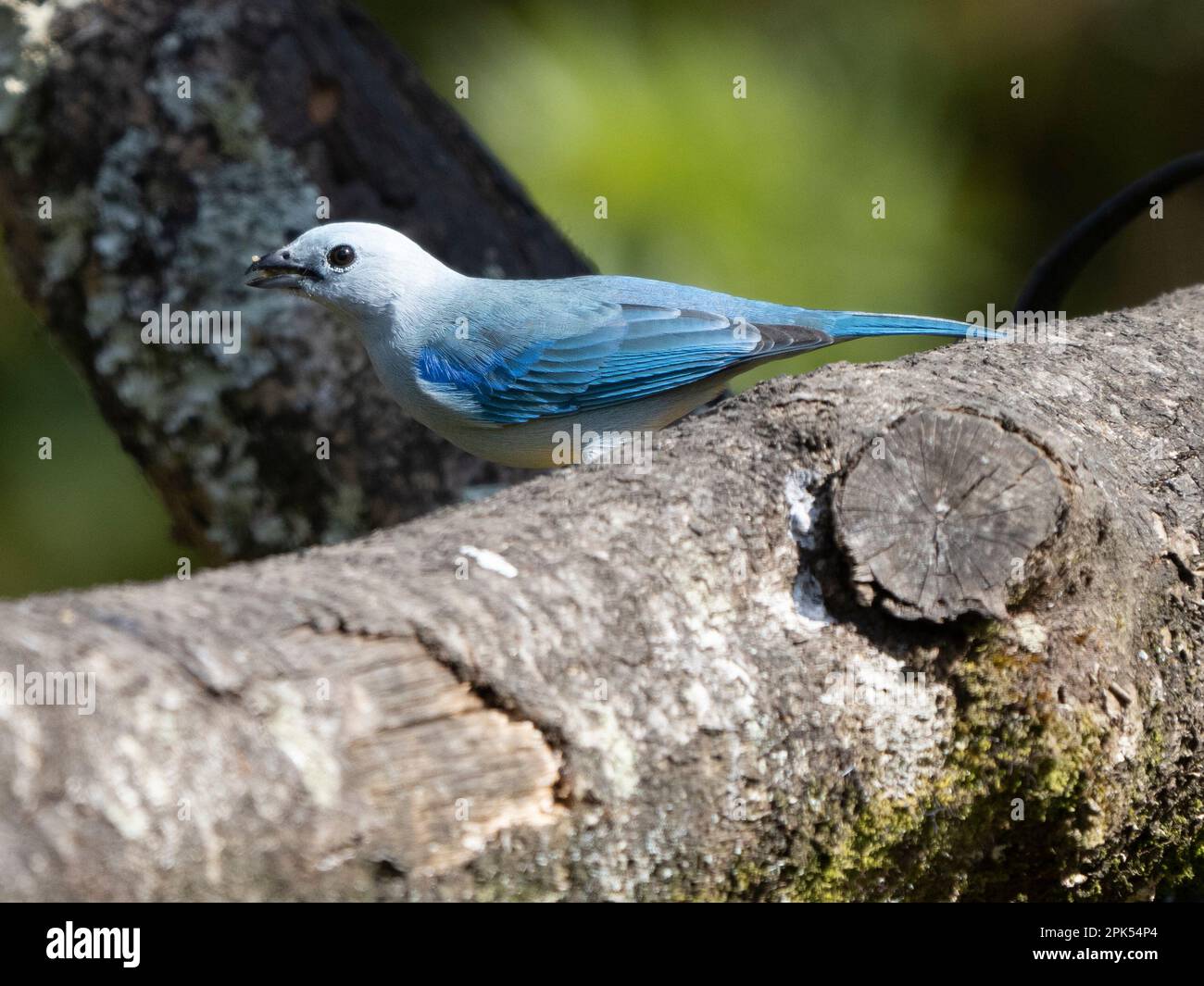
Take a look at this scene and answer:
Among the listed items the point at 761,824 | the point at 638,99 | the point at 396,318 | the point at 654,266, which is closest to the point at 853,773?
the point at 761,824

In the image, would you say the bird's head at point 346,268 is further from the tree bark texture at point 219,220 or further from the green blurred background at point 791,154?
the green blurred background at point 791,154

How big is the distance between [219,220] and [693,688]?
280cm

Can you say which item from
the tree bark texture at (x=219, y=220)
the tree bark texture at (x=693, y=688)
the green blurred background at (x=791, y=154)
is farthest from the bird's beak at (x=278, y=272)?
the green blurred background at (x=791, y=154)

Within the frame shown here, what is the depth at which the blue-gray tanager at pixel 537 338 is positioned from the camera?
129 inches

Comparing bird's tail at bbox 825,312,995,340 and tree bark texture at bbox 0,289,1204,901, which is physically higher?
bird's tail at bbox 825,312,995,340

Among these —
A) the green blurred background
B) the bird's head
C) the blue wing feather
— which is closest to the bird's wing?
the blue wing feather

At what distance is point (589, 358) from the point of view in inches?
133

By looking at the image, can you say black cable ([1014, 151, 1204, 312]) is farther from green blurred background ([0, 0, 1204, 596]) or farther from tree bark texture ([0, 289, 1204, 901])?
green blurred background ([0, 0, 1204, 596])

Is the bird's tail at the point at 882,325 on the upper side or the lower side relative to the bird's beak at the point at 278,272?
lower

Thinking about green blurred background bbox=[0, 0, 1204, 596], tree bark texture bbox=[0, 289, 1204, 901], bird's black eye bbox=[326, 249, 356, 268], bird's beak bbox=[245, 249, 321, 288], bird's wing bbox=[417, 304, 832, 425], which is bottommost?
tree bark texture bbox=[0, 289, 1204, 901]

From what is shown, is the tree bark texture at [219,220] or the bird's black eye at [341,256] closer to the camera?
the bird's black eye at [341,256]

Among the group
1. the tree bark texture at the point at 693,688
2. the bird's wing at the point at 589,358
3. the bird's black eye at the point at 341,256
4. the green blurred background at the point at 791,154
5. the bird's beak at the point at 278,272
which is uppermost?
the green blurred background at the point at 791,154

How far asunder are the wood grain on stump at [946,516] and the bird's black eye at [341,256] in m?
2.07

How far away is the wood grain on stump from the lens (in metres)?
1.84
